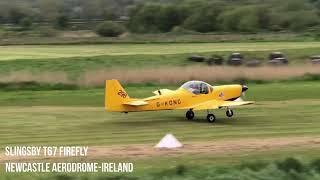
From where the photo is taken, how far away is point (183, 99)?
24953 mm

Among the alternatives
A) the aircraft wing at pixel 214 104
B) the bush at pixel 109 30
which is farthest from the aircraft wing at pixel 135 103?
the bush at pixel 109 30

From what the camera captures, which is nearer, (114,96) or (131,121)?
(114,96)

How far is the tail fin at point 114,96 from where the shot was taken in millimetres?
23578

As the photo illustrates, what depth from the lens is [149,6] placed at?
113188 millimetres

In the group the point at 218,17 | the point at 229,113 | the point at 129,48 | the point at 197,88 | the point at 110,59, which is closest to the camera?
the point at 197,88

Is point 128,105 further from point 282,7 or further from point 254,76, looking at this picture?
point 282,7

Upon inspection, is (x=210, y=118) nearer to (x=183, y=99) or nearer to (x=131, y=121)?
(x=183, y=99)

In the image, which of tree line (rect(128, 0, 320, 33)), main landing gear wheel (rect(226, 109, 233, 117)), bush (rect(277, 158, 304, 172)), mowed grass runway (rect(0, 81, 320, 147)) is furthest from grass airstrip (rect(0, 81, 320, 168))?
tree line (rect(128, 0, 320, 33))

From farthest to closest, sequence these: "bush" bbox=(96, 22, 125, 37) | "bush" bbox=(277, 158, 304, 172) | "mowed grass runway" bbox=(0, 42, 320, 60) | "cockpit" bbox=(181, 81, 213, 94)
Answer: "bush" bbox=(96, 22, 125, 37)
"mowed grass runway" bbox=(0, 42, 320, 60)
"cockpit" bbox=(181, 81, 213, 94)
"bush" bbox=(277, 158, 304, 172)

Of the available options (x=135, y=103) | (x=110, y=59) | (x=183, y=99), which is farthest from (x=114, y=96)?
(x=110, y=59)

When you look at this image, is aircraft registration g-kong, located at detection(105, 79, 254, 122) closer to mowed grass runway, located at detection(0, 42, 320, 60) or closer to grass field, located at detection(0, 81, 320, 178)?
grass field, located at detection(0, 81, 320, 178)

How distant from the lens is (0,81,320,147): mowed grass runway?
21531 mm

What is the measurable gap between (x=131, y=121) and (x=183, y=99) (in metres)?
2.11

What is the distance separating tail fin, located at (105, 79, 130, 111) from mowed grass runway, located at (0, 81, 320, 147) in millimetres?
740
